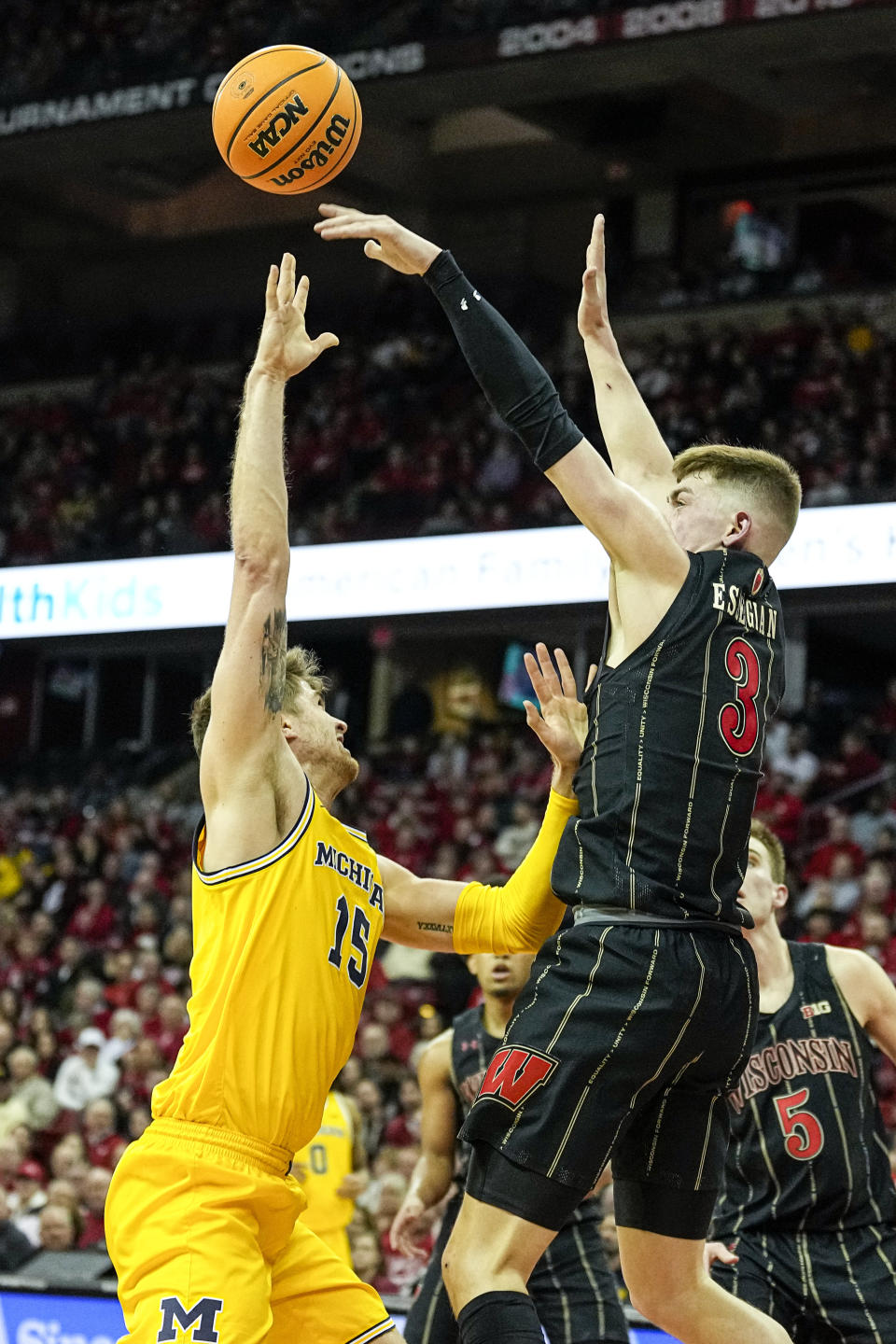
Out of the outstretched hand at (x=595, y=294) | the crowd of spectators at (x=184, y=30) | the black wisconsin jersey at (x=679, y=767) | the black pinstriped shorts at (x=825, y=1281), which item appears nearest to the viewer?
the black wisconsin jersey at (x=679, y=767)

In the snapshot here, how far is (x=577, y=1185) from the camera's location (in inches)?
144

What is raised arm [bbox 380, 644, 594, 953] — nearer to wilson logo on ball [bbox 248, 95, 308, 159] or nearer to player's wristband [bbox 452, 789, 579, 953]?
player's wristband [bbox 452, 789, 579, 953]

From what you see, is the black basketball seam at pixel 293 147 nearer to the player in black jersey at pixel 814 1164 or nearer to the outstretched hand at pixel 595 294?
the outstretched hand at pixel 595 294

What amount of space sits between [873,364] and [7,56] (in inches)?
414

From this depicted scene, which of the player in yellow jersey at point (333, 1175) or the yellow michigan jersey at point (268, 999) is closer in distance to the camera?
Answer: the yellow michigan jersey at point (268, 999)

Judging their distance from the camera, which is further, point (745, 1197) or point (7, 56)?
point (7, 56)

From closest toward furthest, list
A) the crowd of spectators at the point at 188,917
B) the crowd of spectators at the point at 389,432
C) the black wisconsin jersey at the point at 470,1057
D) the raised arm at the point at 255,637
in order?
the raised arm at the point at 255,637, the black wisconsin jersey at the point at 470,1057, the crowd of spectators at the point at 188,917, the crowd of spectators at the point at 389,432

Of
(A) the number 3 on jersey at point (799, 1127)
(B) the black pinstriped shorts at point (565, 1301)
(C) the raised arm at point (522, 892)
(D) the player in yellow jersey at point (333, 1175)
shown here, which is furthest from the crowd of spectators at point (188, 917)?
(C) the raised arm at point (522, 892)

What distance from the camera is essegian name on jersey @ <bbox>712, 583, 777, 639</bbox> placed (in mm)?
3873

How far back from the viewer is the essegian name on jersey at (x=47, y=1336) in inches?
310

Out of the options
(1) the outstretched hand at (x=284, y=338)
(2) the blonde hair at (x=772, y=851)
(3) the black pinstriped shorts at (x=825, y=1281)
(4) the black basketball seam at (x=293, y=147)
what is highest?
(4) the black basketball seam at (x=293, y=147)

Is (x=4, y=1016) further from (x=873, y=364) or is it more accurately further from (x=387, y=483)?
(x=873, y=364)

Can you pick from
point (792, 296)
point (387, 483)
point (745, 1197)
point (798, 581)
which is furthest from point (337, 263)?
point (745, 1197)

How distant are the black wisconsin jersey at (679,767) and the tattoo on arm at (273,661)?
0.74m
